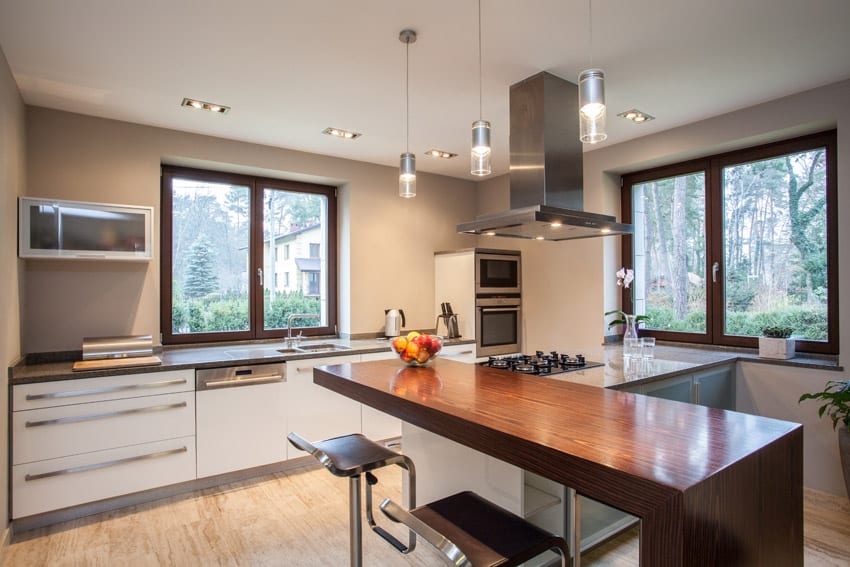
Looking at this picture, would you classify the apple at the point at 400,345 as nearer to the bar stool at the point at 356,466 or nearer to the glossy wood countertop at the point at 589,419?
the glossy wood countertop at the point at 589,419

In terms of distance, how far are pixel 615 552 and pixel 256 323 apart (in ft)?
10.3

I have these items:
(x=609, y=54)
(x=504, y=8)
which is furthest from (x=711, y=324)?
(x=504, y=8)

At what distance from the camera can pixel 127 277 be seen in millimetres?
3320

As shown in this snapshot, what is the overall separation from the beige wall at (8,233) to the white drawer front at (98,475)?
10cm

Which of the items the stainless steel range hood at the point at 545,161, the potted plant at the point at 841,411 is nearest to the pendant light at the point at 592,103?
the stainless steel range hood at the point at 545,161

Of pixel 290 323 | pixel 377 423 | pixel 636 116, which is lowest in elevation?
pixel 377 423

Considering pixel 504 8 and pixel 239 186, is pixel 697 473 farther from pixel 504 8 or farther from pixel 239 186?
pixel 239 186

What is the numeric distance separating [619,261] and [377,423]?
8.34 ft

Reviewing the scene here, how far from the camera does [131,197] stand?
11.0ft

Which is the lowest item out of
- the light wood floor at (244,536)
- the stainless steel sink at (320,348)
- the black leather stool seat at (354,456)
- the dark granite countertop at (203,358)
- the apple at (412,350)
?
the light wood floor at (244,536)

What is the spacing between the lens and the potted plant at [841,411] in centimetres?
257

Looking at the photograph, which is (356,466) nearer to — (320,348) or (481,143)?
(481,143)

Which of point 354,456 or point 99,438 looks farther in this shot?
point 99,438

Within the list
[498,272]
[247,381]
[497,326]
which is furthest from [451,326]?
[247,381]
